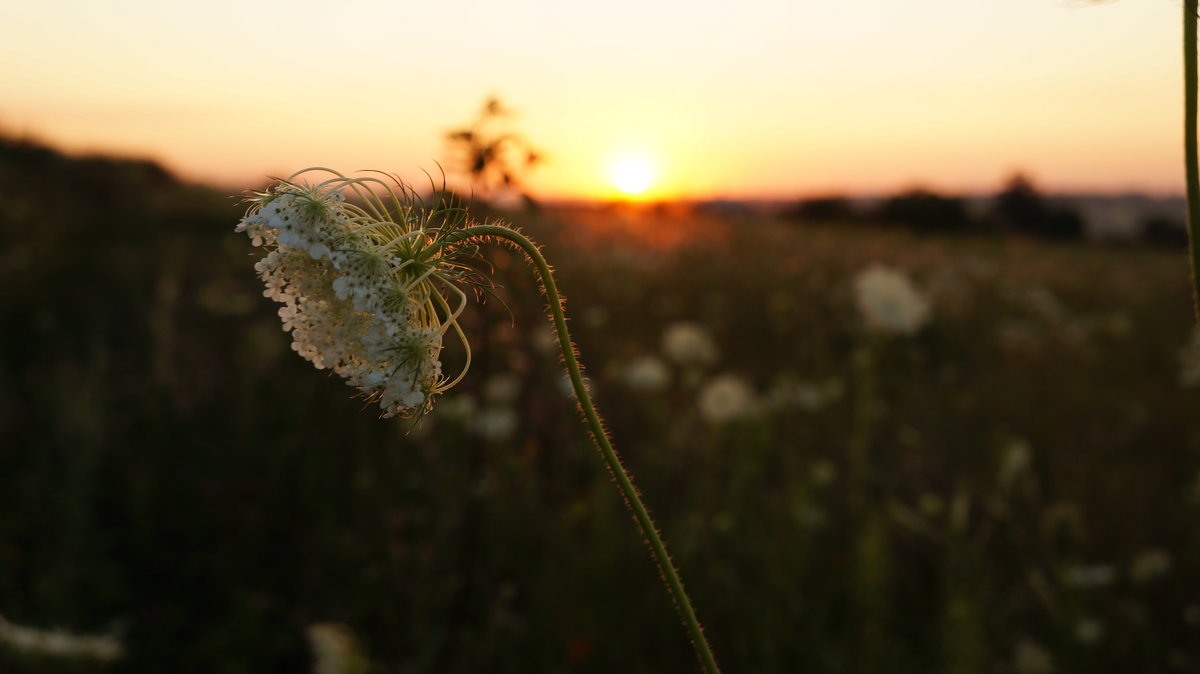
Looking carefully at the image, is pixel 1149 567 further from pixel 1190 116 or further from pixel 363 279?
pixel 363 279

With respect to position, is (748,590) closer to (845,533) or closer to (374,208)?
(845,533)

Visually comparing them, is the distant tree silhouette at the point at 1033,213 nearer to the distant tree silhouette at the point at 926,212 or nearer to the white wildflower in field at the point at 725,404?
the distant tree silhouette at the point at 926,212

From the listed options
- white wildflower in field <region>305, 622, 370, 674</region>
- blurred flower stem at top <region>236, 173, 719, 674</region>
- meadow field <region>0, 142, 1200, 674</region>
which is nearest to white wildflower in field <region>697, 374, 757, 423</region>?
meadow field <region>0, 142, 1200, 674</region>

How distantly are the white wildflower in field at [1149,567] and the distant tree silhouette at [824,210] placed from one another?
67.1 feet

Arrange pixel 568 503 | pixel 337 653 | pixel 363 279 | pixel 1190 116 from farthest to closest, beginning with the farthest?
pixel 568 503 < pixel 337 653 < pixel 363 279 < pixel 1190 116

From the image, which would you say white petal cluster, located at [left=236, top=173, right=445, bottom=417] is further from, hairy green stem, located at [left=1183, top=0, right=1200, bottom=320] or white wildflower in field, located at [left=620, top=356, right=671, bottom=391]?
white wildflower in field, located at [left=620, top=356, right=671, bottom=391]

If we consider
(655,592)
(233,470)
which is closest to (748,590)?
(655,592)

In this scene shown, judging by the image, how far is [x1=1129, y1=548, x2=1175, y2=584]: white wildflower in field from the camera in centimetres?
302

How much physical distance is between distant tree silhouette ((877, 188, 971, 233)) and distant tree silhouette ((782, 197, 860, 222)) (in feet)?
3.88

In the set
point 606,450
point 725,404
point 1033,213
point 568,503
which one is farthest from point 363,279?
point 1033,213

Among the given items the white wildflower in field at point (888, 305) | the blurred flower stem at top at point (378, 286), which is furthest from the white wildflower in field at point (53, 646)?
the white wildflower in field at point (888, 305)

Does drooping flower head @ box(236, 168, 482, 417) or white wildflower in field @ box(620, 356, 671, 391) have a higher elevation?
drooping flower head @ box(236, 168, 482, 417)

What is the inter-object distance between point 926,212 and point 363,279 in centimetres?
2435

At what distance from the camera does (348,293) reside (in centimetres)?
96
